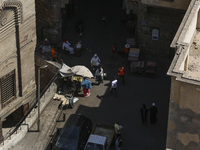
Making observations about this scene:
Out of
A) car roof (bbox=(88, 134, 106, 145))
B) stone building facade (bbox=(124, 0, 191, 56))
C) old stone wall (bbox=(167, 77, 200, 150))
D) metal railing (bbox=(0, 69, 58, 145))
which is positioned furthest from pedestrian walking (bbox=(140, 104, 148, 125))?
old stone wall (bbox=(167, 77, 200, 150))

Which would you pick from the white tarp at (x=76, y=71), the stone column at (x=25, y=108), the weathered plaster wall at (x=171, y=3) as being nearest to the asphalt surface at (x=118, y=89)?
the white tarp at (x=76, y=71)

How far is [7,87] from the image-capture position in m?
45.8

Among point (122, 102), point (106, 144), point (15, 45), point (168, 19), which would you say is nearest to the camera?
point (106, 144)

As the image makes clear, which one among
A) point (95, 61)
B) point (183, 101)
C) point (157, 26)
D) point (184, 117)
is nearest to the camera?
point (183, 101)

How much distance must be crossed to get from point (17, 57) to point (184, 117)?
57.1ft

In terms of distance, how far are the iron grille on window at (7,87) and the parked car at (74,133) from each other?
5.31 metres

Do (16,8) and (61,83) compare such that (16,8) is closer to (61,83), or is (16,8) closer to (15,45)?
(15,45)

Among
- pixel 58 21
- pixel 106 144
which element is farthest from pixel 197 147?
pixel 58 21

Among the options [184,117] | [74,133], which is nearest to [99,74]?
[74,133]

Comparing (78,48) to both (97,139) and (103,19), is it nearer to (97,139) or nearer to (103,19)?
(103,19)

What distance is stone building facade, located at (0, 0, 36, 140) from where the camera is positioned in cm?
4338

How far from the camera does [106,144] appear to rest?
41750mm

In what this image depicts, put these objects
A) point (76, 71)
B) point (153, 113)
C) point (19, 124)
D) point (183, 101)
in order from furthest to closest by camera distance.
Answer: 1. point (76, 71)
2. point (19, 124)
3. point (153, 113)
4. point (183, 101)

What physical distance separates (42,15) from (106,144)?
58.4ft
